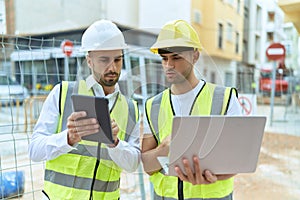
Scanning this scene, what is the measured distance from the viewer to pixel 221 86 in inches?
48.5

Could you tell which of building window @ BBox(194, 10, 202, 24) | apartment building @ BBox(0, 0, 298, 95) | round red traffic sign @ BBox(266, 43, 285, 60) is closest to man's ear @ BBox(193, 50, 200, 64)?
round red traffic sign @ BBox(266, 43, 285, 60)

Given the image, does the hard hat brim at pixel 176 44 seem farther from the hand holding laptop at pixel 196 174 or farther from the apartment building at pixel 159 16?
the apartment building at pixel 159 16

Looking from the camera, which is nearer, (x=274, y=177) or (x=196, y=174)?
(x=196, y=174)

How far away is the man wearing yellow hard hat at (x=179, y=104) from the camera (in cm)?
112

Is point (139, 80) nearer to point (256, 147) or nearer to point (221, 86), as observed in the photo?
point (221, 86)

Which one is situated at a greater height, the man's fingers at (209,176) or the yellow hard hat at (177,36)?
the yellow hard hat at (177,36)

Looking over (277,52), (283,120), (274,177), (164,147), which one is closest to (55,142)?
(164,147)

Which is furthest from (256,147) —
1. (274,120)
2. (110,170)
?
(274,120)

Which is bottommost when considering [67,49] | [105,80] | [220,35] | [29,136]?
[29,136]

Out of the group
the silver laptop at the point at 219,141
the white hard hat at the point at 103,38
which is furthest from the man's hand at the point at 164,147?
the white hard hat at the point at 103,38

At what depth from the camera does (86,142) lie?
1.15m

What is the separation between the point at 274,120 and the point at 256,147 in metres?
7.24

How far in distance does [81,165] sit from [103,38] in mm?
499

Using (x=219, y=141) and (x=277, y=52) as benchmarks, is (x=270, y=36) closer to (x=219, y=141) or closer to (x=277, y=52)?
(x=277, y=52)
